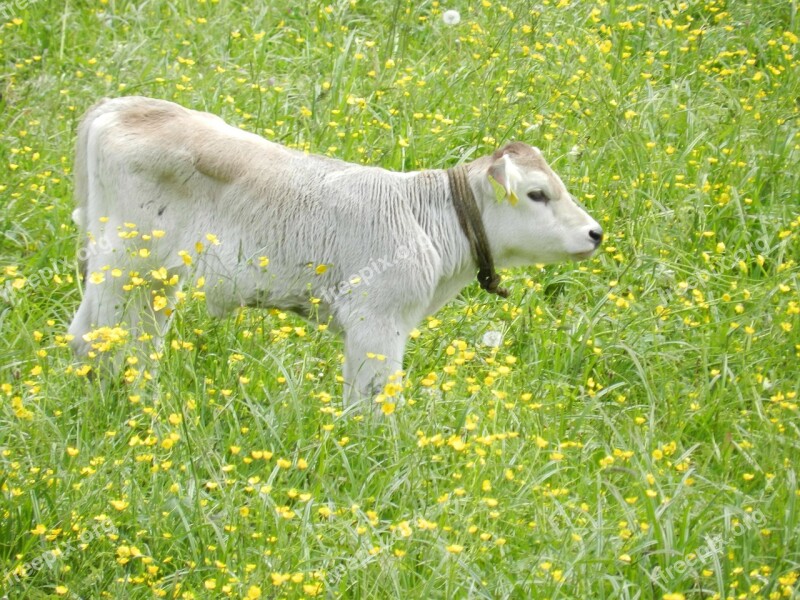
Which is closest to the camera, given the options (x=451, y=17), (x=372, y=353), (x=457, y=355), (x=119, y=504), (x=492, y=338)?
(x=119, y=504)

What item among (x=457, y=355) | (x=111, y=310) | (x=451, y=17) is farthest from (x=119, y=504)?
(x=451, y=17)

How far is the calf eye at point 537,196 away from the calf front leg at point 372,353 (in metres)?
0.85

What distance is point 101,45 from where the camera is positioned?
352 inches

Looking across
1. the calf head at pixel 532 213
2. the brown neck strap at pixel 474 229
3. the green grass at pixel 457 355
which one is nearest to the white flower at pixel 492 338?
the green grass at pixel 457 355

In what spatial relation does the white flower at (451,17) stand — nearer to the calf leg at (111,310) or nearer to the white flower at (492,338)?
the white flower at (492,338)

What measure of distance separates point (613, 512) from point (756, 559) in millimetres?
593

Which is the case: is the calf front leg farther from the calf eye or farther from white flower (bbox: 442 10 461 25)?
white flower (bbox: 442 10 461 25)

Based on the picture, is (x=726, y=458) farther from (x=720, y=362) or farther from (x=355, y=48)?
(x=355, y=48)

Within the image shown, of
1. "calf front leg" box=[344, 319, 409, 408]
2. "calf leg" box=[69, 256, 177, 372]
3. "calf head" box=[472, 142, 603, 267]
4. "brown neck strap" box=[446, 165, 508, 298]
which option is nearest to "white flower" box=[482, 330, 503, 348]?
"brown neck strap" box=[446, 165, 508, 298]

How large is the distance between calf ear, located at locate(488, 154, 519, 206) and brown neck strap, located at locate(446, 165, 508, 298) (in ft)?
0.63

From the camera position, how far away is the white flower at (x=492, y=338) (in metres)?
6.42

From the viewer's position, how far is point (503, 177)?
19.3 ft

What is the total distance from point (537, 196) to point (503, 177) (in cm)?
22

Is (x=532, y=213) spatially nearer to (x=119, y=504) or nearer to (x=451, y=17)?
(x=119, y=504)
